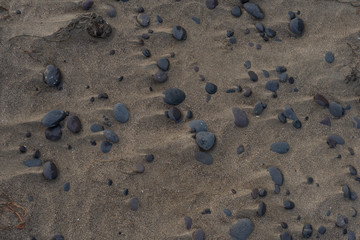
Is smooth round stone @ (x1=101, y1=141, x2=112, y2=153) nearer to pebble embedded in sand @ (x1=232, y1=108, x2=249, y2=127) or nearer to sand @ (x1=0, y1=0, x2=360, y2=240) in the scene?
sand @ (x1=0, y1=0, x2=360, y2=240)

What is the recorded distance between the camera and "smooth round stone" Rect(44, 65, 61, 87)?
2.52 m

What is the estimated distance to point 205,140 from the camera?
252 cm

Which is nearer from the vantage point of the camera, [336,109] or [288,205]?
[288,205]

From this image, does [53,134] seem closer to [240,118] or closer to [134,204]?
[134,204]

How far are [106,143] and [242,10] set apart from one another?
5.54 ft

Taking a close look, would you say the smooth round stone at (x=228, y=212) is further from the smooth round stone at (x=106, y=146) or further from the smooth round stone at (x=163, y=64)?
the smooth round stone at (x=163, y=64)

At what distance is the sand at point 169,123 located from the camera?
239 centimetres

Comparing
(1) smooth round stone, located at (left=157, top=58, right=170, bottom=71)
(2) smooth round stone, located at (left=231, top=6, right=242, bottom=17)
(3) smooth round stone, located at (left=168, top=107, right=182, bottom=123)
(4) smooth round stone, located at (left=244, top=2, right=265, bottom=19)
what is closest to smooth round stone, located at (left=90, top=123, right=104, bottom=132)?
(3) smooth round stone, located at (left=168, top=107, right=182, bottom=123)

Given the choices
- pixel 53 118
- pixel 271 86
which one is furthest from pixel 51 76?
pixel 271 86

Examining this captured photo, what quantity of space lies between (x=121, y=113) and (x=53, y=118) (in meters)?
0.51

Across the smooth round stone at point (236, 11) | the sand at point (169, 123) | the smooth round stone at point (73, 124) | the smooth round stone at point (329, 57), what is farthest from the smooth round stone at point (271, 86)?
the smooth round stone at point (73, 124)

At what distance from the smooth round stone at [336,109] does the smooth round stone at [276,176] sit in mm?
749

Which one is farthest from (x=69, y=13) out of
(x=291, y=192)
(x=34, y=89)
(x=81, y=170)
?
(x=291, y=192)

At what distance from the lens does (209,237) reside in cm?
242
